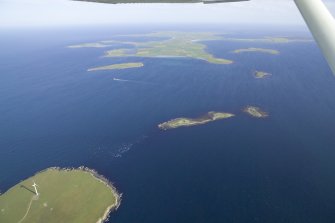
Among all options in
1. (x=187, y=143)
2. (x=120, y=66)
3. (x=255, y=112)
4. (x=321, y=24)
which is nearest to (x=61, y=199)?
(x=187, y=143)

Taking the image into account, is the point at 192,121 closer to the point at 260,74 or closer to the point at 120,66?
the point at 260,74

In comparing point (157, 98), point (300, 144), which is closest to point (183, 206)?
point (300, 144)

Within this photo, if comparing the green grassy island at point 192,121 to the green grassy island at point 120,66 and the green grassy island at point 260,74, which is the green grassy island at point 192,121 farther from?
the green grassy island at point 120,66

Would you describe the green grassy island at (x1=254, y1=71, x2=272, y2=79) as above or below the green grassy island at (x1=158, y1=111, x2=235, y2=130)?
above

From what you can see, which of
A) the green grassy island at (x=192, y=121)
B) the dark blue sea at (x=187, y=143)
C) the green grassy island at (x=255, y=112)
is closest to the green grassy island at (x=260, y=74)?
the dark blue sea at (x=187, y=143)

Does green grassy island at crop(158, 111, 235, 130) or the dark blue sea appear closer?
the dark blue sea

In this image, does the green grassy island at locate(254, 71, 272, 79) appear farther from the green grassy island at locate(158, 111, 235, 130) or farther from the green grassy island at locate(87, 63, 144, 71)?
the green grassy island at locate(87, 63, 144, 71)

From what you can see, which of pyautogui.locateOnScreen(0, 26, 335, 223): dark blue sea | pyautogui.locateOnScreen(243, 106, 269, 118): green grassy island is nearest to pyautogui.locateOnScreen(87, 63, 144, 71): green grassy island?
pyautogui.locateOnScreen(0, 26, 335, 223): dark blue sea
